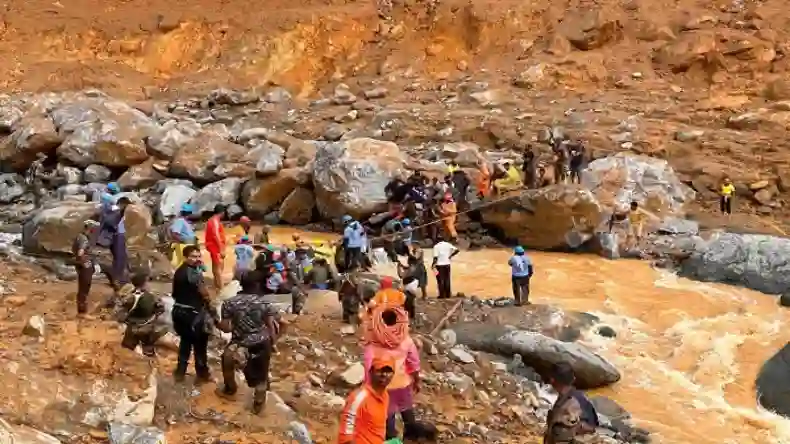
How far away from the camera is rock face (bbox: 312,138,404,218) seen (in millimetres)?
16359

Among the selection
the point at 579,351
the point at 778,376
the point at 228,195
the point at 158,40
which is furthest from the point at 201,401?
the point at 158,40

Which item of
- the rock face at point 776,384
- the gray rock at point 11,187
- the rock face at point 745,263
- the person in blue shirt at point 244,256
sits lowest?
the rock face at point 776,384

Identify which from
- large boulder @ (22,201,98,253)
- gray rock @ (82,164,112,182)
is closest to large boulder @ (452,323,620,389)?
large boulder @ (22,201,98,253)

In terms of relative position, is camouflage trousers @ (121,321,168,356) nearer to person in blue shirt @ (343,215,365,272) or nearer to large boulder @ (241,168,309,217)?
person in blue shirt @ (343,215,365,272)

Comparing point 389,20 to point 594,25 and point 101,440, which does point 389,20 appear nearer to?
point 594,25

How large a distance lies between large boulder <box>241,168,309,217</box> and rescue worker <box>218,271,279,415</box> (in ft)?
35.5

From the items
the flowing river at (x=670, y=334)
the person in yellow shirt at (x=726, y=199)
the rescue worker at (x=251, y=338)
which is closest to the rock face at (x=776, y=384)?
the flowing river at (x=670, y=334)

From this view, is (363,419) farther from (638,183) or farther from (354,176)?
(638,183)

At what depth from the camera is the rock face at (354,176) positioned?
16359mm

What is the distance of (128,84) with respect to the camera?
28375 millimetres

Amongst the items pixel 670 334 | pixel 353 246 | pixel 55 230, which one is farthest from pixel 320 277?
pixel 670 334

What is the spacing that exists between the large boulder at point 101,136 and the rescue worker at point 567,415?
50.6ft

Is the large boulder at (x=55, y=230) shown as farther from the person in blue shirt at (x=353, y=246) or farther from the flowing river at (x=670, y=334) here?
the person in blue shirt at (x=353, y=246)

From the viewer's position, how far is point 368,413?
4562 millimetres
